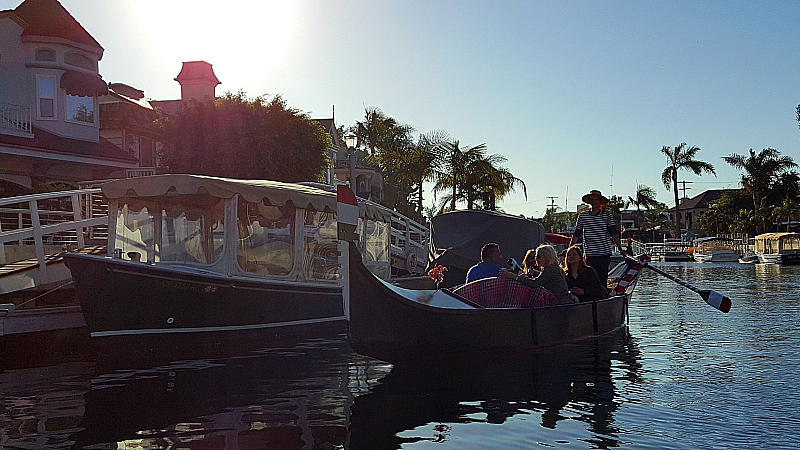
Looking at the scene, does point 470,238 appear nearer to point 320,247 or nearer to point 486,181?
point 320,247

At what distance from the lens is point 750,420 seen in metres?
7.04

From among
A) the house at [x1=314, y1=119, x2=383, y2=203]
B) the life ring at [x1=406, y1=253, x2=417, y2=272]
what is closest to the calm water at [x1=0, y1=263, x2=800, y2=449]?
the life ring at [x1=406, y1=253, x2=417, y2=272]

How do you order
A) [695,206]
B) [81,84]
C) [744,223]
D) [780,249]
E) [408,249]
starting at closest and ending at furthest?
[408,249] < [81,84] < [780,249] < [744,223] < [695,206]

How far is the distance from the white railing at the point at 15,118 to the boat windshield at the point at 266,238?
14.1m

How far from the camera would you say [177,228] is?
12.8 metres

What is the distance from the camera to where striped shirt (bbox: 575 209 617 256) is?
1289cm

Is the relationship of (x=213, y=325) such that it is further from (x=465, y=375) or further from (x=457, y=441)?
(x=457, y=441)

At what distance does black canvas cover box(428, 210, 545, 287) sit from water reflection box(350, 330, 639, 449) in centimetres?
648

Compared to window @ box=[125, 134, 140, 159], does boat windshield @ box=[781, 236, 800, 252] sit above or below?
below

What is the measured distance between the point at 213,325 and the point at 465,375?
14.5 ft

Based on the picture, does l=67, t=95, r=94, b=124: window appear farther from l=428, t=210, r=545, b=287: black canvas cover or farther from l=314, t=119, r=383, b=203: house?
l=314, t=119, r=383, b=203: house

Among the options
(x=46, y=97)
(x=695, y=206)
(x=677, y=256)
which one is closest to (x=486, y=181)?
(x=46, y=97)

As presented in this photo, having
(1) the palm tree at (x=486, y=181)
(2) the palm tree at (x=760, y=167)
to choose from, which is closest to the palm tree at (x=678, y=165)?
(2) the palm tree at (x=760, y=167)

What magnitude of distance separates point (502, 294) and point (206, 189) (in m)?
4.92
